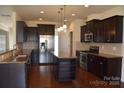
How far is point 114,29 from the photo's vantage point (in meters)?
5.39

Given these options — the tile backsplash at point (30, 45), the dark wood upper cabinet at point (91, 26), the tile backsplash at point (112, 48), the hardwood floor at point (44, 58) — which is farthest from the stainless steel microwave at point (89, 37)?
the tile backsplash at point (30, 45)

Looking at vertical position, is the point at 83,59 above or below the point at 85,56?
below

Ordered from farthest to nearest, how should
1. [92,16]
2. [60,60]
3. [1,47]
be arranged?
[92,16] → [60,60] → [1,47]

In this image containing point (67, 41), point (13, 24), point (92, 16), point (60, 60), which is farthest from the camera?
point (67, 41)

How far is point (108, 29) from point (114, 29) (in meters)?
0.38

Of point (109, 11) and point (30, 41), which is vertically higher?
point (109, 11)

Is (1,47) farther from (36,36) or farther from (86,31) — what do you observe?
(36,36)

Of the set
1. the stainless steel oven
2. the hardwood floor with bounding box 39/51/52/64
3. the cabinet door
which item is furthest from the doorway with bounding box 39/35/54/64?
the cabinet door

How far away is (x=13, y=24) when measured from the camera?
610cm

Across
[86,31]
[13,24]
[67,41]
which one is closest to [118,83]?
[86,31]

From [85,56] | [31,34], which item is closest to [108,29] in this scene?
[85,56]

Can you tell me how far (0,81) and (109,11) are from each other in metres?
4.59

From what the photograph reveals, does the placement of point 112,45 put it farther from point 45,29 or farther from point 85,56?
point 45,29

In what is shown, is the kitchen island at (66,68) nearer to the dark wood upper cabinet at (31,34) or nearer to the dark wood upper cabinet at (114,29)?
the dark wood upper cabinet at (114,29)
